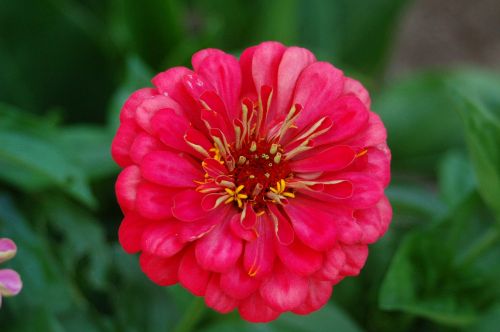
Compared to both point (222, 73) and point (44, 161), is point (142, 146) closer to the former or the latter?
point (222, 73)

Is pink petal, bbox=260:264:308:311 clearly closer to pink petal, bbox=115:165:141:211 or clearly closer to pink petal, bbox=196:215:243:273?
pink petal, bbox=196:215:243:273

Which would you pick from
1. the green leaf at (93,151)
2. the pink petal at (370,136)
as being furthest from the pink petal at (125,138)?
the green leaf at (93,151)

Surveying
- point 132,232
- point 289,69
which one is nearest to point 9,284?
point 132,232

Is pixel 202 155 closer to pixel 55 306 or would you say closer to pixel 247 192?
pixel 247 192

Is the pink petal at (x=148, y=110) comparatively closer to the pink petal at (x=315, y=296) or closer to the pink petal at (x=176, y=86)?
the pink petal at (x=176, y=86)

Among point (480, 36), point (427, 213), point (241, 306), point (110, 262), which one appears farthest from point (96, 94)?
point (480, 36)

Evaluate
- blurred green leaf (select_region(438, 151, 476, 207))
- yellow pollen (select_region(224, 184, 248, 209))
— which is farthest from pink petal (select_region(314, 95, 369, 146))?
blurred green leaf (select_region(438, 151, 476, 207))
